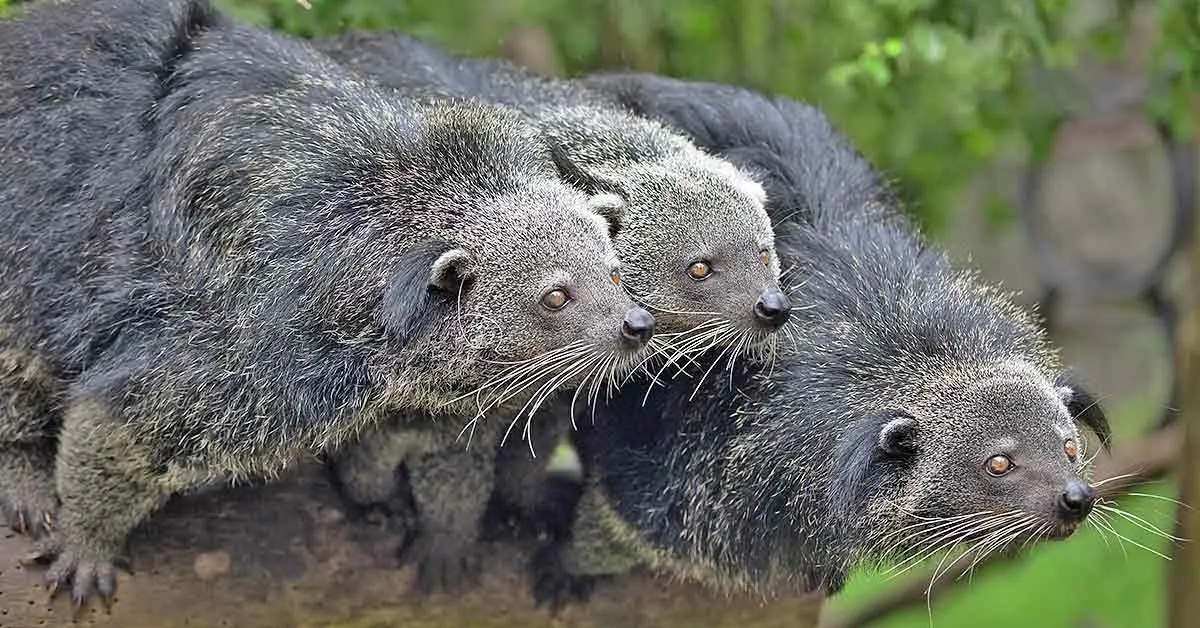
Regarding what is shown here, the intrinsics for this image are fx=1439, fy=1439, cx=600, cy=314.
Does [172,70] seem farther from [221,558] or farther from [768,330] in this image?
[768,330]

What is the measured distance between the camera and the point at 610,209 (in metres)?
3.64

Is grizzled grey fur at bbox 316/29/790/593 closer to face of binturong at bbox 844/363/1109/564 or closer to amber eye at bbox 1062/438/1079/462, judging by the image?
face of binturong at bbox 844/363/1109/564

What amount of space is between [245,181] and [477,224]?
1.86 feet

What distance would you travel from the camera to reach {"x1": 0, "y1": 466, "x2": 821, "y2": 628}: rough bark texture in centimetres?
375

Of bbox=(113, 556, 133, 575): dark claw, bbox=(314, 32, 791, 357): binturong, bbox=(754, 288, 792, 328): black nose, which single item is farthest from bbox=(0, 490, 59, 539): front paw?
bbox=(754, 288, 792, 328): black nose

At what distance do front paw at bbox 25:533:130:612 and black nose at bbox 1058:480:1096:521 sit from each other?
237cm

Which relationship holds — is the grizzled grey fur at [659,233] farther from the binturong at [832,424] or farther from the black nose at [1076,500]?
the black nose at [1076,500]

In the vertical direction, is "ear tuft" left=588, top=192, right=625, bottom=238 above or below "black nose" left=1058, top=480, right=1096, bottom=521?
above

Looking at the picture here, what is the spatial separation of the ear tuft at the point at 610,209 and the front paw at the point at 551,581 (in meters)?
1.01

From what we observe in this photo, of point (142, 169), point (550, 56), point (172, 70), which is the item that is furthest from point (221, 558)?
point (550, 56)

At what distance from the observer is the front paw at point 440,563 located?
3977 millimetres

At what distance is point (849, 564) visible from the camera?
373 centimetres

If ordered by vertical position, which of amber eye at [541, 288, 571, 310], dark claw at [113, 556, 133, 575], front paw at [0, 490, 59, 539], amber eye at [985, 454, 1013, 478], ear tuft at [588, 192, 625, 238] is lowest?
dark claw at [113, 556, 133, 575]

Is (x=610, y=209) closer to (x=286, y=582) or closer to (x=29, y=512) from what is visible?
(x=286, y=582)
